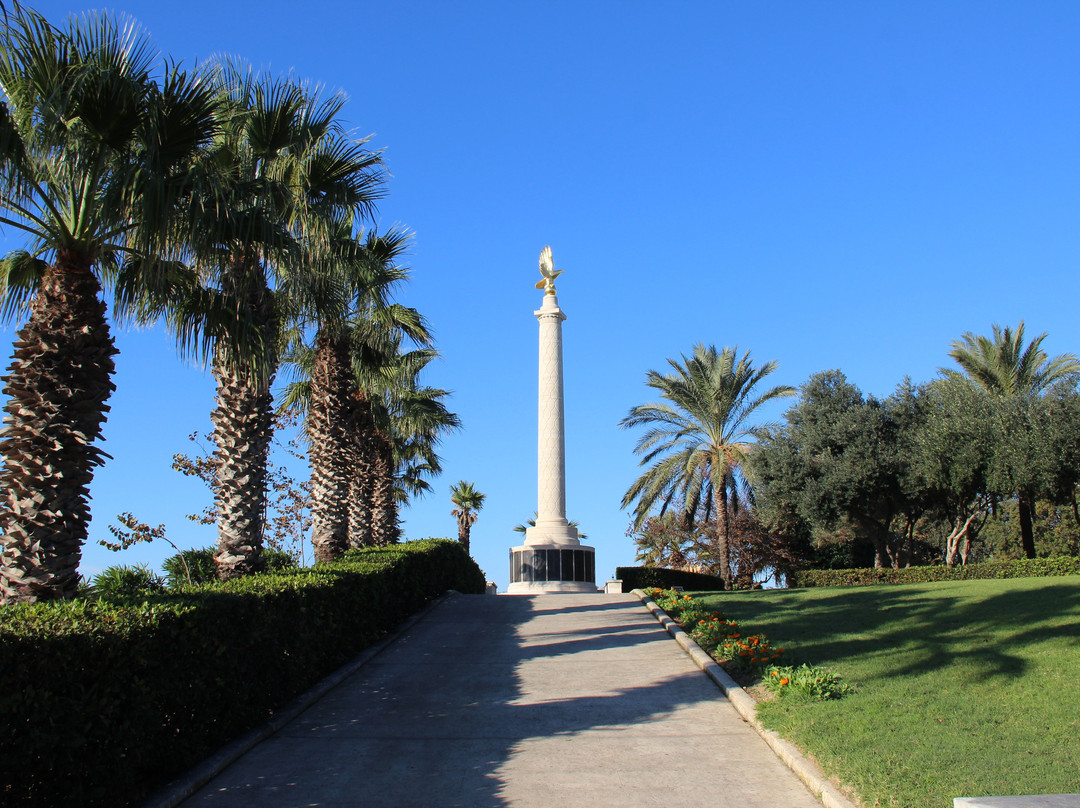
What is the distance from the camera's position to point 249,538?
1230 cm

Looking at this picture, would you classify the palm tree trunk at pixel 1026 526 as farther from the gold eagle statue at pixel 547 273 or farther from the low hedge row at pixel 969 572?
the gold eagle statue at pixel 547 273

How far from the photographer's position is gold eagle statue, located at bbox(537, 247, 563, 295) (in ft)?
108

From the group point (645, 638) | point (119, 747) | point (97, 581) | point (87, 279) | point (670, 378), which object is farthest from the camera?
point (670, 378)

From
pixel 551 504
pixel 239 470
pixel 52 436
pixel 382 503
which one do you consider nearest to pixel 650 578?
pixel 551 504

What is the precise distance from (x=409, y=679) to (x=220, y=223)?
6.38 metres

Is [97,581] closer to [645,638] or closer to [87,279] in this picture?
[87,279]

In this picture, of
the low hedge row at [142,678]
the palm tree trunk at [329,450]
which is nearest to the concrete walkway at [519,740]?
the low hedge row at [142,678]

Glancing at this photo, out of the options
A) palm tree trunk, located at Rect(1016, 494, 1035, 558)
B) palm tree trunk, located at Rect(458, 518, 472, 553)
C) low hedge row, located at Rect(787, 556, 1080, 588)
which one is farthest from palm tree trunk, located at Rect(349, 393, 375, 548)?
palm tree trunk, located at Rect(458, 518, 472, 553)

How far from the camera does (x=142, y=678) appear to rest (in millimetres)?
6688

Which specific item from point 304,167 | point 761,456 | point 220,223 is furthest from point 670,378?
point 220,223

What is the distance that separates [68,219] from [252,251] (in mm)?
2598

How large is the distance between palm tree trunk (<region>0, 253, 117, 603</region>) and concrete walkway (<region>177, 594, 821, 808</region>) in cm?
263

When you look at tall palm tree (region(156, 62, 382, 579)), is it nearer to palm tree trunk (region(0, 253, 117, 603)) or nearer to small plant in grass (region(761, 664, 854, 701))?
palm tree trunk (region(0, 253, 117, 603))

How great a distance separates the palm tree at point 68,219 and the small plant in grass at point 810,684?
748 centimetres
